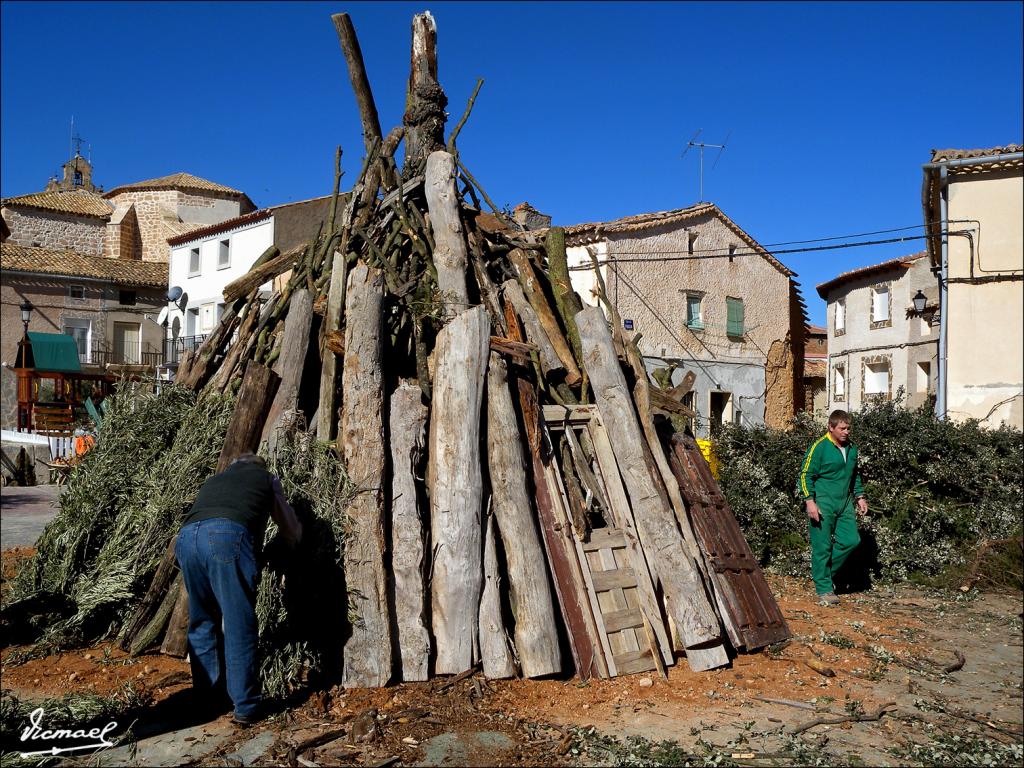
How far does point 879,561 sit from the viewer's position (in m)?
9.26

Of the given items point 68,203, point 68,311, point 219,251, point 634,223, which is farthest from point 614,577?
point 68,203

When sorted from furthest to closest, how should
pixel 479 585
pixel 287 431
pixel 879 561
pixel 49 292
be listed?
pixel 49 292 < pixel 879 561 < pixel 287 431 < pixel 479 585

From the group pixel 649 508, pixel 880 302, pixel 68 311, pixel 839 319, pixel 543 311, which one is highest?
pixel 68 311

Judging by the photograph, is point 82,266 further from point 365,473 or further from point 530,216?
point 365,473

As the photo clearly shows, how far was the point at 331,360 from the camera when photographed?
657cm

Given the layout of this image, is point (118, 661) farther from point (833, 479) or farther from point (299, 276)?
point (833, 479)

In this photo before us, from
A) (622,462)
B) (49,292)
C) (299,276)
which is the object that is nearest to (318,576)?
(622,462)

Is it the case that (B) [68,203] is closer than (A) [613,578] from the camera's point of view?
No

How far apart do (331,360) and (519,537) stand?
1997 millimetres

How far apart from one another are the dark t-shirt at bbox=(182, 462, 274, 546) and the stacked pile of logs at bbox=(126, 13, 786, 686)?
814 mm

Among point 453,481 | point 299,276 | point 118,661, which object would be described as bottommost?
point 118,661

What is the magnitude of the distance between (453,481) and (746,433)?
6321mm

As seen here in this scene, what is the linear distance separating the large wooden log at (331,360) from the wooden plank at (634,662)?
8.21 feet

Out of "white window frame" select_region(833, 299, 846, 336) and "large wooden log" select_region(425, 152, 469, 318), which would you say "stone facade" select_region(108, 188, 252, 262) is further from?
"large wooden log" select_region(425, 152, 469, 318)
